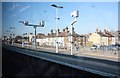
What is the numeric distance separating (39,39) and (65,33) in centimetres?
587

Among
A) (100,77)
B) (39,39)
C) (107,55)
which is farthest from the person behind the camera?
(107,55)

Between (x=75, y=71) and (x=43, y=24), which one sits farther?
(x=43, y=24)

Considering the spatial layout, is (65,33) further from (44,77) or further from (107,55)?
(44,77)

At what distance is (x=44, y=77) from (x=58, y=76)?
0.45 meters

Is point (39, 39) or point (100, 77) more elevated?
point (39, 39)

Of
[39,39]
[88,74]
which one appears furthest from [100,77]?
[39,39]

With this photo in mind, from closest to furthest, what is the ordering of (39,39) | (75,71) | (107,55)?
(75,71) < (39,39) < (107,55)

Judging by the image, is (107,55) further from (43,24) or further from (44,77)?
(44,77)

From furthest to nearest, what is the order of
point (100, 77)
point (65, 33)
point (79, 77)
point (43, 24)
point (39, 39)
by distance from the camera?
point (65, 33) < point (39, 39) < point (43, 24) < point (79, 77) < point (100, 77)

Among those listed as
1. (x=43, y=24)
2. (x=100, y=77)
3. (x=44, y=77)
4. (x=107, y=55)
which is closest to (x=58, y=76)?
(x=44, y=77)

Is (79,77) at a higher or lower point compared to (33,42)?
lower

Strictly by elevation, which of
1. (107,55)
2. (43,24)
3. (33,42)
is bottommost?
(107,55)

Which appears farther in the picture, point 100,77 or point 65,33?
point 65,33

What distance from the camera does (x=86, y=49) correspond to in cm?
1969
